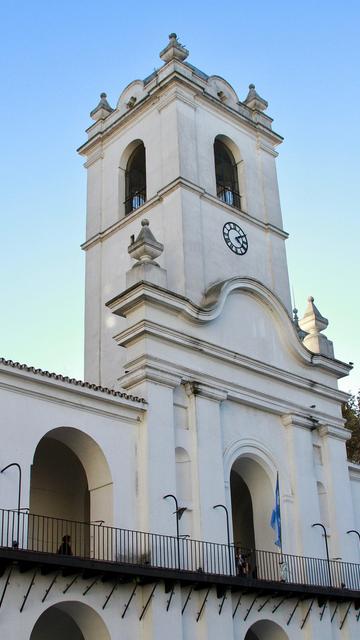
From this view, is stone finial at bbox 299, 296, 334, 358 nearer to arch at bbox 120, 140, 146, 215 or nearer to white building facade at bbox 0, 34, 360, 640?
white building facade at bbox 0, 34, 360, 640

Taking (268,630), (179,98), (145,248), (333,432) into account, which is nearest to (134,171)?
(179,98)

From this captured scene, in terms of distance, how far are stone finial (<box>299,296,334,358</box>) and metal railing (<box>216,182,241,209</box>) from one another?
4.15 meters

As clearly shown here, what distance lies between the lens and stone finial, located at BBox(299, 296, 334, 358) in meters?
29.2

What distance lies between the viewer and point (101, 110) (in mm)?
32281

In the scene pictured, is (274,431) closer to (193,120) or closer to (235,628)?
(235,628)

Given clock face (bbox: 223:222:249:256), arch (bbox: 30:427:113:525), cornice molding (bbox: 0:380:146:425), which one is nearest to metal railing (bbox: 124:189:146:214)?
clock face (bbox: 223:222:249:256)

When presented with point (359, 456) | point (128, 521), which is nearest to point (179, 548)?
point (128, 521)

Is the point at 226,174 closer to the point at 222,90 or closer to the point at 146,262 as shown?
the point at 222,90

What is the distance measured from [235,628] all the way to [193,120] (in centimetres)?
1583

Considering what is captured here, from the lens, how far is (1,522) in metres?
17.9

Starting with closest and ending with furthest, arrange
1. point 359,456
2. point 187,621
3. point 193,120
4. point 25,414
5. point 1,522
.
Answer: point 1,522
point 25,414
point 187,621
point 193,120
point 359,456

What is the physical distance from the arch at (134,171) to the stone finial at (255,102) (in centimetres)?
495

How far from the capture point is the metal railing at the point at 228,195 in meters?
29.7

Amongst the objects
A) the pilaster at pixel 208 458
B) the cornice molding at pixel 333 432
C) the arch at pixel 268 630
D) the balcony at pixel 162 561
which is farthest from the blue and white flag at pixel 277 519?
the cornice molding at pixel 333 432
